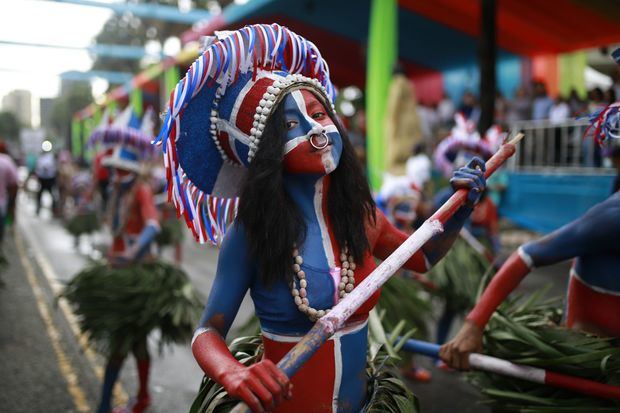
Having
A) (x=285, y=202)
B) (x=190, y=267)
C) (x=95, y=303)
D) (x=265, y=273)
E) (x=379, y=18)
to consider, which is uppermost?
(x=379, y=18)

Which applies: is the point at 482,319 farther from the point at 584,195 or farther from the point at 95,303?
the point at 584,195

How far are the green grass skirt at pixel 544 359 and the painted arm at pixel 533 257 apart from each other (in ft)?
0.63

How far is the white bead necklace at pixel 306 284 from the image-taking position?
1974 mm

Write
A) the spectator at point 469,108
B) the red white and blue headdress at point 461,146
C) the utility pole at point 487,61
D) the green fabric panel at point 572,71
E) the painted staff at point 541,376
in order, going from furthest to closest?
the green fabric panel at point 572,71
the spectator at point 469,108
the utility pole at point 487,61
the red white and blue headdress at point 461,146
the painted staff at point 541,376

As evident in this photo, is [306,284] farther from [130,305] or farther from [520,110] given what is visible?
[520,110]

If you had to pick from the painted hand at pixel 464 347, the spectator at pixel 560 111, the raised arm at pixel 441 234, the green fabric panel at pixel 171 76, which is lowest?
the painted hand at pixel 464 347

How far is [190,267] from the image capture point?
1007cm

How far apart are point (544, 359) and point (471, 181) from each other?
2.71 ft

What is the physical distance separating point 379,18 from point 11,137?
4756 centimetres

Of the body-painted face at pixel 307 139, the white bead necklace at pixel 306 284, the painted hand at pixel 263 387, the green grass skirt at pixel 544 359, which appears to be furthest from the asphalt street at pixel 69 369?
the painted hand at pixel 263 387

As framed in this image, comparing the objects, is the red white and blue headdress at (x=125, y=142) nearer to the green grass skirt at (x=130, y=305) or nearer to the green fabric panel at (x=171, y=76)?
the green grass skirt at (x=130, y=305)

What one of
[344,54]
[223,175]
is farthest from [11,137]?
[223,175]

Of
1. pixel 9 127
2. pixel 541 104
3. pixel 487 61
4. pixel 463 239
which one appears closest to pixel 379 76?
pixel 487 61

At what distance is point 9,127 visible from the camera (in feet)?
165
